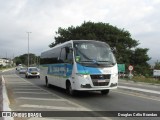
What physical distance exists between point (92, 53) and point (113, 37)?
48.3 m

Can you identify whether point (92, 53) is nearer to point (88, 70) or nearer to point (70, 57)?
point (88, 70)

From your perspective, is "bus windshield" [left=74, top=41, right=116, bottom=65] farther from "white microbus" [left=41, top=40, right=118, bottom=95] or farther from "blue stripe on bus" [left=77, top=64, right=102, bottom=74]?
"blue stripe on bus" [left=77, top=64, right=102, bottom=74]

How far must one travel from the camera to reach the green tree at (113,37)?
6475 cm

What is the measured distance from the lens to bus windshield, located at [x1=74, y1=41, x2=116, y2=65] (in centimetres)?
1669

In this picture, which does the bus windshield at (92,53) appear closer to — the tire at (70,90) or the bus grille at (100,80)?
the bus grille at (100,80)

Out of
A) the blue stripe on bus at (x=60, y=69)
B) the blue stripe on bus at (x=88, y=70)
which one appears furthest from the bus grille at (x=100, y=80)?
the blue stripe on bus at (x=60, y=69)

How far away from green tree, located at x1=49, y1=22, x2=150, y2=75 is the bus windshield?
4484 cm

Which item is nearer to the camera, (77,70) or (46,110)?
(46,110)

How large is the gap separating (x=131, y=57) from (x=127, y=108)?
56447 millimetres

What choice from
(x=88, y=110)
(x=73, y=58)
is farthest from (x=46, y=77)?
(x=88, y=110)

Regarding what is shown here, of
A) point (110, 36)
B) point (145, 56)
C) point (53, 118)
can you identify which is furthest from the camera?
point (145, 56)

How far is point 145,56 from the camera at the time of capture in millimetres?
69375

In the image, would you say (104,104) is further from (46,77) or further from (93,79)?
(46,77)

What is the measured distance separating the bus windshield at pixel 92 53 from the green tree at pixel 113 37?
44.8 meters
